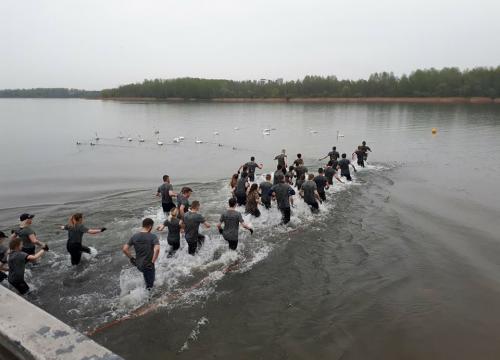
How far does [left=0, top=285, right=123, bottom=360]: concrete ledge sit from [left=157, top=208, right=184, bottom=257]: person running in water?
550 centimetres

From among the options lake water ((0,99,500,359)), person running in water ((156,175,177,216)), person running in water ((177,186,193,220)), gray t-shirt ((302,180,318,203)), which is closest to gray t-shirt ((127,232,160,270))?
lake water ((0,99,500,359))

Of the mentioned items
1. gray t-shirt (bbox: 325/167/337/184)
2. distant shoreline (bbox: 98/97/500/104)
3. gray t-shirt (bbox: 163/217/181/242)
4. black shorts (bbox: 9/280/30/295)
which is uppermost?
distant shoreline (bbox: 98/97/500/104)

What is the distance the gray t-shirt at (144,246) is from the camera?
8016 millimetres

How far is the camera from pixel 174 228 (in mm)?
10242

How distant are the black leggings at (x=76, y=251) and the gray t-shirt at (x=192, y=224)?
280cm

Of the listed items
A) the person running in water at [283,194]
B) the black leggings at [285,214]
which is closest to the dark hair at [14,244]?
the person running in water at [283,194]

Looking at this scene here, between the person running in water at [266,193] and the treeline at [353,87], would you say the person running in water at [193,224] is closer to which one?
the person running in water at [266,193]

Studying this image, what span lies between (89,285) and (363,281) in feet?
22.1

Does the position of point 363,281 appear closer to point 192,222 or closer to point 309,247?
point 309,247

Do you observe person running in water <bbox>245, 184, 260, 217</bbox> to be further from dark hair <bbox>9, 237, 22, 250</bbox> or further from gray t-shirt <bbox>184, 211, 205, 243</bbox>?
dark hair <bbox>9, 237, 22, 250</bbox>

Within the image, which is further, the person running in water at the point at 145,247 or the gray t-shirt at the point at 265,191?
the gray t-shirt at the point at 265,191

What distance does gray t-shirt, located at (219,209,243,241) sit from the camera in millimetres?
10117

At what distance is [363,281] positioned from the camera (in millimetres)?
9602

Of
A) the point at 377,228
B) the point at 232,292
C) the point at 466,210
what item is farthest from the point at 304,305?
the point at 466,210
